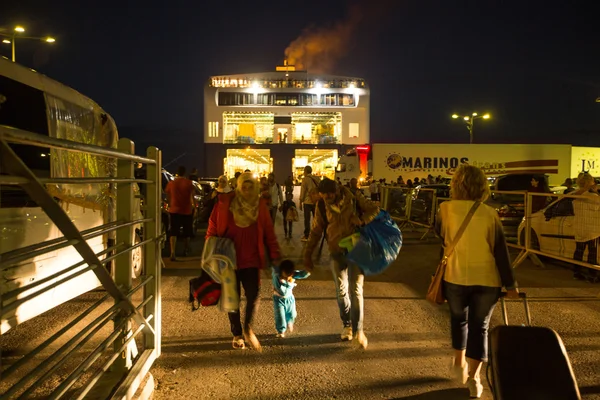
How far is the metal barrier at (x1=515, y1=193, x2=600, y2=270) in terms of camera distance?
27.6ft

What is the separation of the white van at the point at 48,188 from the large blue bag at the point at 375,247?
227cm

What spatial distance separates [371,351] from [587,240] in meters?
5.28

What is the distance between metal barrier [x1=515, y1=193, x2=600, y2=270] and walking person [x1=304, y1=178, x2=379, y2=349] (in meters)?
4.98

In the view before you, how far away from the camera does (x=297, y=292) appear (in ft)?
25.9

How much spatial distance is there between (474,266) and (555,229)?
6155 mm

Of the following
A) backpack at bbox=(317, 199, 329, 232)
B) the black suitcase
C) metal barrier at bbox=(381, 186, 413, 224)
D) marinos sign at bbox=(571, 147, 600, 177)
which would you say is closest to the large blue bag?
backpack at bbox=(317, 199, 329, 232)

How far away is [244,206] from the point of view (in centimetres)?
506

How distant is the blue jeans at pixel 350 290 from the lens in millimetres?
5254

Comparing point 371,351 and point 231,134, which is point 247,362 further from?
point 231,134

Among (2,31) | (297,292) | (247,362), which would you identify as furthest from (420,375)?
(2,31)

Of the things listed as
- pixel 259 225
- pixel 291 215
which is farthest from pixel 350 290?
pixel 291 215

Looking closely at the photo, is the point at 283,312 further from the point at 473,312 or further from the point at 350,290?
the point at 473,312

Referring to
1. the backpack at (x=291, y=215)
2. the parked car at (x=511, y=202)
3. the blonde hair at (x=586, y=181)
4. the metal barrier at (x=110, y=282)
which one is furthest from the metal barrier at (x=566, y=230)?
the metal barrier at (x=110, y=282)

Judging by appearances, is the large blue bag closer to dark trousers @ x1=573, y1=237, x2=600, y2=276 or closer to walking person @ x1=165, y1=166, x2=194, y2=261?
dark trousers @ x1=573, y1=237, x2=600, y2=276
